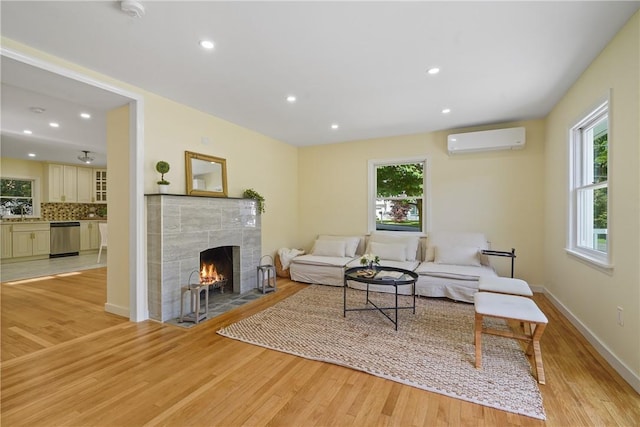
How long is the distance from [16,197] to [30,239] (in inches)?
47.2

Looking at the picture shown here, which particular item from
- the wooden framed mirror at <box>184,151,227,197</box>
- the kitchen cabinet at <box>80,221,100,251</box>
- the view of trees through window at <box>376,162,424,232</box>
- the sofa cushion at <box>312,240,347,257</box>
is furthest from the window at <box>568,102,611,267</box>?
the kitchen cabinet at <box>80,221,100,251</box>

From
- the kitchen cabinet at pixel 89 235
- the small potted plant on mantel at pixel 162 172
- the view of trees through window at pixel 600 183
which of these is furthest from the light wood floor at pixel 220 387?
the kitchen cabinet at pixel 89 235

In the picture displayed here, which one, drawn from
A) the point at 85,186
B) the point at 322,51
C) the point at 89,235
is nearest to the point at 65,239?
the point at 89,235

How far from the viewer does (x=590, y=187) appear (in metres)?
2.73

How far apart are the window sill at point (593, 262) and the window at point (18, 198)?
10637mm

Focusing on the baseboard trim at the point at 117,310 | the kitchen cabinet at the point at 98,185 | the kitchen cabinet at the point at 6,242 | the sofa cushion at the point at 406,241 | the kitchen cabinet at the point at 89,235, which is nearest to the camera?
the baseboard trim at the point at 117,310

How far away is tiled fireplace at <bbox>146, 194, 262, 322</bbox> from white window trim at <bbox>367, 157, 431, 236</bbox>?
7.64 feet

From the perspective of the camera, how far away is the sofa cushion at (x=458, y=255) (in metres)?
4.04

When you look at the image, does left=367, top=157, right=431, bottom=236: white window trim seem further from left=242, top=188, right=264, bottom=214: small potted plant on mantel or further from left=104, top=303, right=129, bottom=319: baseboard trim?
left=104, top=303, right=129, bottom=319: baseboard trim

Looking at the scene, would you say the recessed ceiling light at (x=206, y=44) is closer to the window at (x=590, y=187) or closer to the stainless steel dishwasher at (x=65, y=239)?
the window at (x=590, y=187)

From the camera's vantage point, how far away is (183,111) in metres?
3.52

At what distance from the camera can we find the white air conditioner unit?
4.04 m

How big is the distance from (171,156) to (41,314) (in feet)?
7.68

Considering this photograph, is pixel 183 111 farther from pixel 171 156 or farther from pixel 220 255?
pixel 220 255
